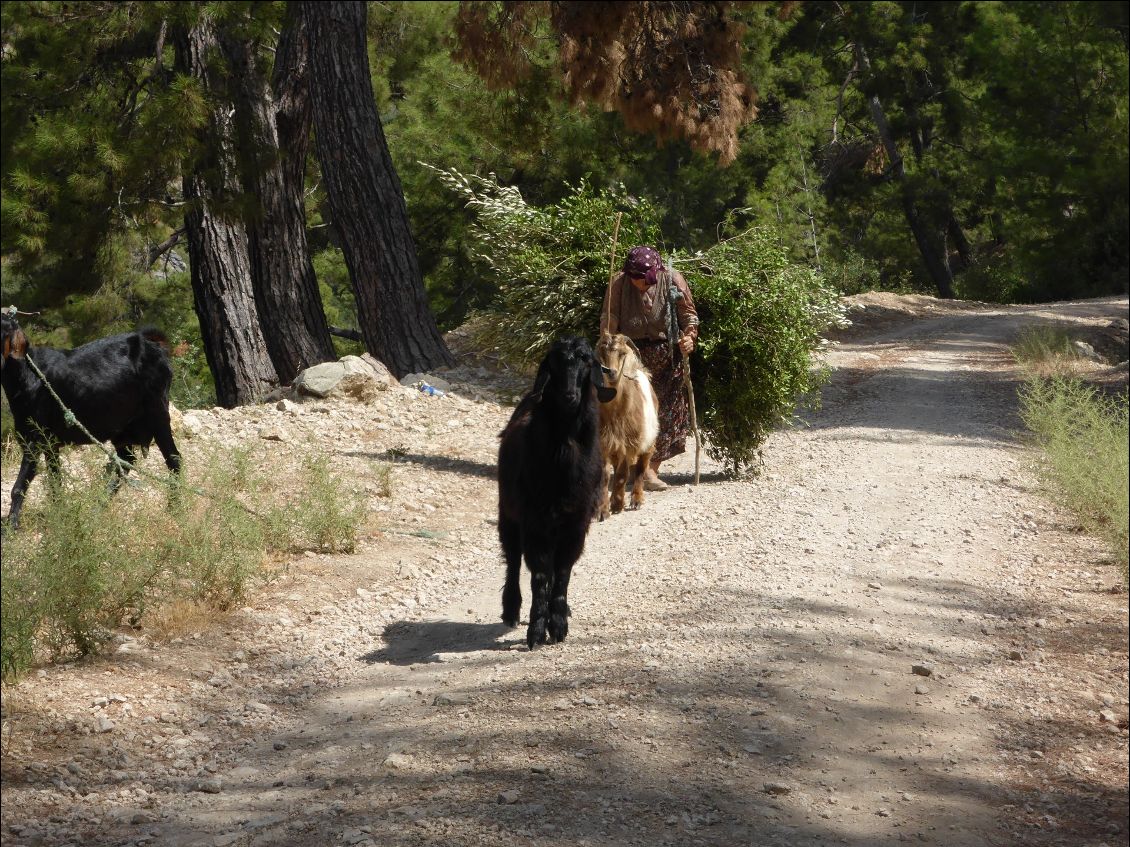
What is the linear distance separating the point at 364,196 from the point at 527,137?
126 inches

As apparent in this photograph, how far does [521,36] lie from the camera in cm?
709

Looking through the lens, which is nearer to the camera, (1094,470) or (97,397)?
(1094,470)

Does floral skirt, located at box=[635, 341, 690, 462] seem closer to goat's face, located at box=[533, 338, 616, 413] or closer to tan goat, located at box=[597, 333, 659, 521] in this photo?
tan goat, located at box=[597, 333, 659, 521]

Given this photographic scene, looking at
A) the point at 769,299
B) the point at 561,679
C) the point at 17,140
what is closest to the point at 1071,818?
the point at 561,679

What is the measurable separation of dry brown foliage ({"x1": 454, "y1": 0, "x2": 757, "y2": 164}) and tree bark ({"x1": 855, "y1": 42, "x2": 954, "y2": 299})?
1143 inches

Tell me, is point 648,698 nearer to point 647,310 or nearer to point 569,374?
point 569,374

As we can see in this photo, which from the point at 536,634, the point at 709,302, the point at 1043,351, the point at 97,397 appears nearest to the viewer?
the point at 536,634

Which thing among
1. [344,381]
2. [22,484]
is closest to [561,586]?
[22,484]

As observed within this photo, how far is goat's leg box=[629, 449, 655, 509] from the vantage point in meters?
9.82

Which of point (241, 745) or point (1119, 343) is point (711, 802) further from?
point (1119, 343)

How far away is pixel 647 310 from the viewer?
10141 mm

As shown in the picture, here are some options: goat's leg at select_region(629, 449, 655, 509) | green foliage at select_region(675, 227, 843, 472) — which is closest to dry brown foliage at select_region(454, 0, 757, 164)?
goat's leg at select_region(629, 449, 655, 509)

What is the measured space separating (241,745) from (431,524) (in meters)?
4.31

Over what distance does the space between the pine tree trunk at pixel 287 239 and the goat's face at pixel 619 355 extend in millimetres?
6605
